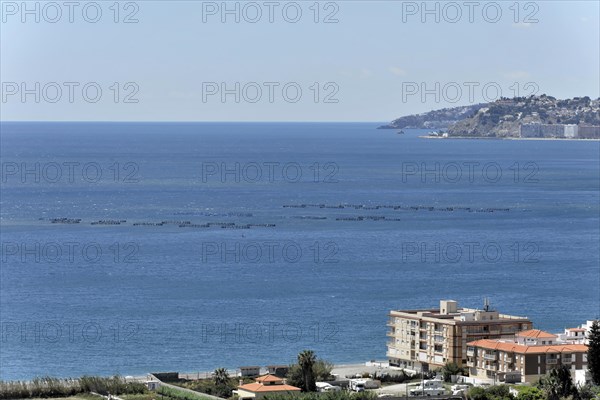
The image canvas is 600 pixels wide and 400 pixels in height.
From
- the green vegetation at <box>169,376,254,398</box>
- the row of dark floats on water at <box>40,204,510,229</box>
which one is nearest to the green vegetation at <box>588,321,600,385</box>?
the green vegetation at <box>169,376,254,398</box>

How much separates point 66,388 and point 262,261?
40744 mm

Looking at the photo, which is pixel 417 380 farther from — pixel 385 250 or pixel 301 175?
pixel 301 175

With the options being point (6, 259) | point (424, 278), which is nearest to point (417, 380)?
point (424, 278)

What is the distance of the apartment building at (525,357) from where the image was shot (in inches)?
1590

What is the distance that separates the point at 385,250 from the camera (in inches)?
3265

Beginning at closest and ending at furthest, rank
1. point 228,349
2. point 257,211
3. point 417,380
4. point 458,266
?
point 417,380 → point 228,349 → point 458,266 → point 257,211

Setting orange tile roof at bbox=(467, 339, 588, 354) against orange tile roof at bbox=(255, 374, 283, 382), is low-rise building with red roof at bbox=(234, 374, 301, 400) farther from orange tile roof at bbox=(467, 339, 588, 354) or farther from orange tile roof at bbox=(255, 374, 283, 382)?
orange tile roof at bbox=(467, 339, 588, 354)

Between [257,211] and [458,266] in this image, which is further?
[257,211]

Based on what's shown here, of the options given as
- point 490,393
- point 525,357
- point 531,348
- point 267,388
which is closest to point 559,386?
point 490,393

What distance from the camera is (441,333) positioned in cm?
4381

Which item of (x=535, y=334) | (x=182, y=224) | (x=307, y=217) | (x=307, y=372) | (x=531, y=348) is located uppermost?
(x=307, y=217)

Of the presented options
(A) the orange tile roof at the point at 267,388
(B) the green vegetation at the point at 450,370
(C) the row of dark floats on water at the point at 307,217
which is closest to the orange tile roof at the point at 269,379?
(A) the orange tile roof at the point at 267,388

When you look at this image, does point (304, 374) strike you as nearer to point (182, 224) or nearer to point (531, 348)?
point (531, 348)

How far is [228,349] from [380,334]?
19.9ft
